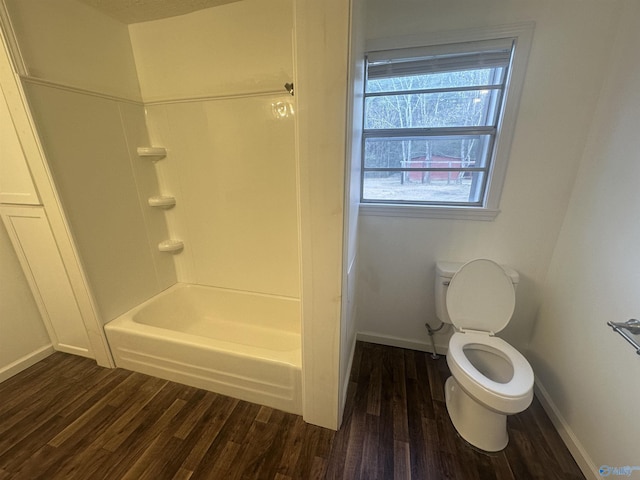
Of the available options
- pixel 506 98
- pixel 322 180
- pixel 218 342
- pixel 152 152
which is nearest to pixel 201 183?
pixel 152 152

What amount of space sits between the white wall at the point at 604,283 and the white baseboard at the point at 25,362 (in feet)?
11.0

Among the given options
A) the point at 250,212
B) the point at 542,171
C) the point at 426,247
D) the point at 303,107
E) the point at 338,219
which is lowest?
the point at 426,247

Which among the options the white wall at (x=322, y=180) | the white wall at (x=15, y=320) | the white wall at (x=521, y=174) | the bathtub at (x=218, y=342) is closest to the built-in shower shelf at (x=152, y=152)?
the white wall at (x=15, y=320)

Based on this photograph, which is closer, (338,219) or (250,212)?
(338,219)

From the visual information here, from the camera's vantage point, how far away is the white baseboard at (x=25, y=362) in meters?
1.66

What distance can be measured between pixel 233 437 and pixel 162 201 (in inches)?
66.1

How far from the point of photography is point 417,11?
4.46 ft

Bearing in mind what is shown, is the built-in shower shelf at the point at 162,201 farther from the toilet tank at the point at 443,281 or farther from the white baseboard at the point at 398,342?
the toilet tank at the point at 443,281

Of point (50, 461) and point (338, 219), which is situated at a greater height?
point (338, 219)

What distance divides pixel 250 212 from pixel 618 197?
2.03 meters

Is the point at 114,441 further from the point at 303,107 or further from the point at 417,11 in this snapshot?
the point at 417,11

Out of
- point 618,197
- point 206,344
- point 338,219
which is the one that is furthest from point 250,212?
point 618,197

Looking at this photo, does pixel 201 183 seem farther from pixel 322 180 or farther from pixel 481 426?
pixel 481 426

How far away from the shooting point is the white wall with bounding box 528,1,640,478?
41.1 inches
